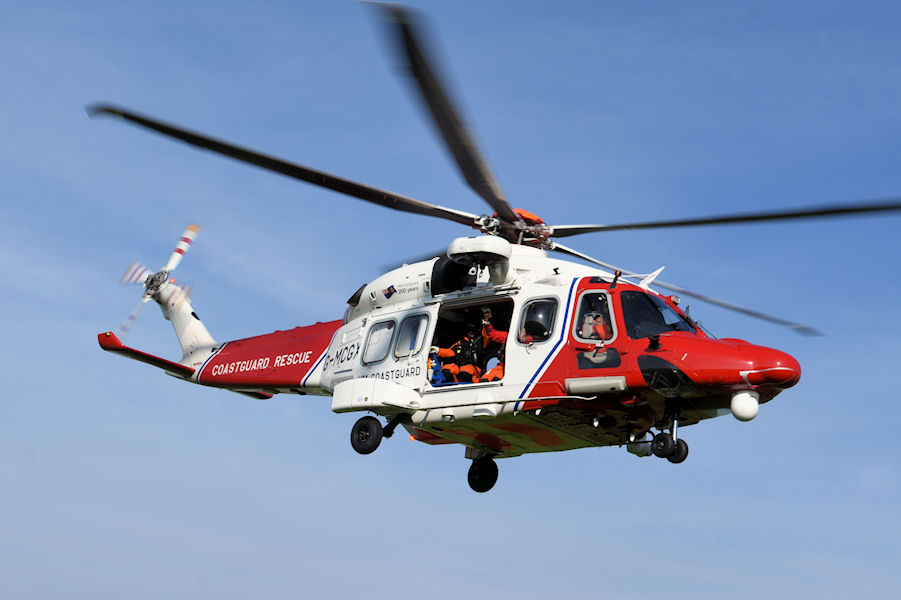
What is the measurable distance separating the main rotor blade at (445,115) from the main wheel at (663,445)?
166 inches

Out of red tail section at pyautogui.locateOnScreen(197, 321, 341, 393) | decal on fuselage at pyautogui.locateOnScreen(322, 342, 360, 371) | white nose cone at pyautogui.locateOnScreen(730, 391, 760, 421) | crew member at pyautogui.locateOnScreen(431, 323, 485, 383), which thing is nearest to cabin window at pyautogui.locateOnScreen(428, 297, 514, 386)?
crew member at pyautogui.locateOnScreen(431, 323, 485, 383)

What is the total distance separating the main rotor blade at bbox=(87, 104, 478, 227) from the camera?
14203mm

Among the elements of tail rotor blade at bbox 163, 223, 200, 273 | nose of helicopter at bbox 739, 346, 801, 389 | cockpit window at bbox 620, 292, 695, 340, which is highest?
tail rotor blade at bbox 163, 223, 200, 273

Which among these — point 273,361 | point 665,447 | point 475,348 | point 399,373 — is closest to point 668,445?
point 665,447

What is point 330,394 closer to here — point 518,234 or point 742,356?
point 518,234

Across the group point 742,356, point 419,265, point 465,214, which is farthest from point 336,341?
point 742,356

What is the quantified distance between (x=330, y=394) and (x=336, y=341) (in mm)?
971

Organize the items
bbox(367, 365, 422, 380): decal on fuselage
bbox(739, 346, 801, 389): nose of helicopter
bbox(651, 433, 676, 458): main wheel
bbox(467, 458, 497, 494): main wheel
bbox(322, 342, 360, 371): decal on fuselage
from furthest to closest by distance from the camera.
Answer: bbox(467, 458, 497, 494): main wheel < bbox(322, 342, 360, 371): decal on fuselage < bbox(367, 365, 422, 380): decal on fuselage < bbox(651, 433, 676, 458): main wheel < bbox(739, 346, 801, 389): nose of helicopter

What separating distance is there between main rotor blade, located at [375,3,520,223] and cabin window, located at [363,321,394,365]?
9.89ft

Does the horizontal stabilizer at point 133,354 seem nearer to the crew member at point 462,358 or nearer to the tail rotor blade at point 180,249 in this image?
the tail rotor blade at point 180,249

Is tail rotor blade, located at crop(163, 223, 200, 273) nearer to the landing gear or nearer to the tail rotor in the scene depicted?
the tail rotor

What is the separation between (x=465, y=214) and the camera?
16.7m

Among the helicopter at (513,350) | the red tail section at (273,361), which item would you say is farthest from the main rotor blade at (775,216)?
the red tail section at (273,361)

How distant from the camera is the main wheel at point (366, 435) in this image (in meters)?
16.5
